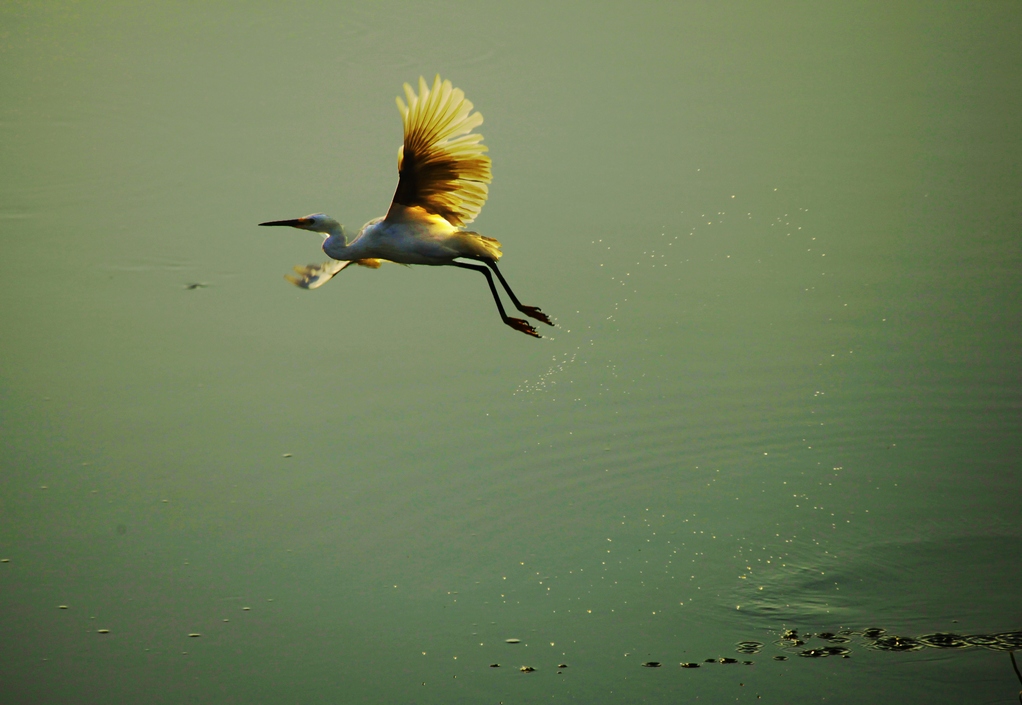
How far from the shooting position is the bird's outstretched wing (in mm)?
3855

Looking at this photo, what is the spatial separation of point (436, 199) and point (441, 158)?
19cm

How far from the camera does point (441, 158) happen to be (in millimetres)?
4035

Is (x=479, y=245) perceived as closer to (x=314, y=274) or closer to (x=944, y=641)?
(x=314, y=274)

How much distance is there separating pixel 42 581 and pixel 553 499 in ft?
7.57

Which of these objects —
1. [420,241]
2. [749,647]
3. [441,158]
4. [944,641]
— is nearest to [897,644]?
[944,641]

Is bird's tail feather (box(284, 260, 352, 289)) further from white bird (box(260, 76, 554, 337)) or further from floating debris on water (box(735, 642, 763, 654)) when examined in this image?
floating debris on water (box(735, 642, 763, 654))

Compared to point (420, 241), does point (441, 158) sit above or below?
above

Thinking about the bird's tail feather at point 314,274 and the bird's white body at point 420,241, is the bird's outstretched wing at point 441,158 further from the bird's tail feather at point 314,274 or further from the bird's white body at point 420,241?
the bird's tail feather at point 314,274

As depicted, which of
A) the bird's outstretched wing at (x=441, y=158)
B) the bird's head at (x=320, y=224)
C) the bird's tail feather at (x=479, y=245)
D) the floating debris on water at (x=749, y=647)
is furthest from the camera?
the floating debris on water at (x=749, y=647)

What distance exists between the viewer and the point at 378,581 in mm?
5070

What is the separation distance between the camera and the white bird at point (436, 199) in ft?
12.8

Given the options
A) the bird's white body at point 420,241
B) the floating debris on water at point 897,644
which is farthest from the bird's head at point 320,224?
the floating debris on water at point 897,644

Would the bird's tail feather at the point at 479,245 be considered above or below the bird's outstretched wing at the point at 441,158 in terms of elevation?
below

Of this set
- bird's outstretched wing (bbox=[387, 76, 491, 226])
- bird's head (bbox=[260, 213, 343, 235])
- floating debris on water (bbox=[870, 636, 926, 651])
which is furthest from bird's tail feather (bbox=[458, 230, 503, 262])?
floating debris on water (bbox=[870, 636, 926, 651])
